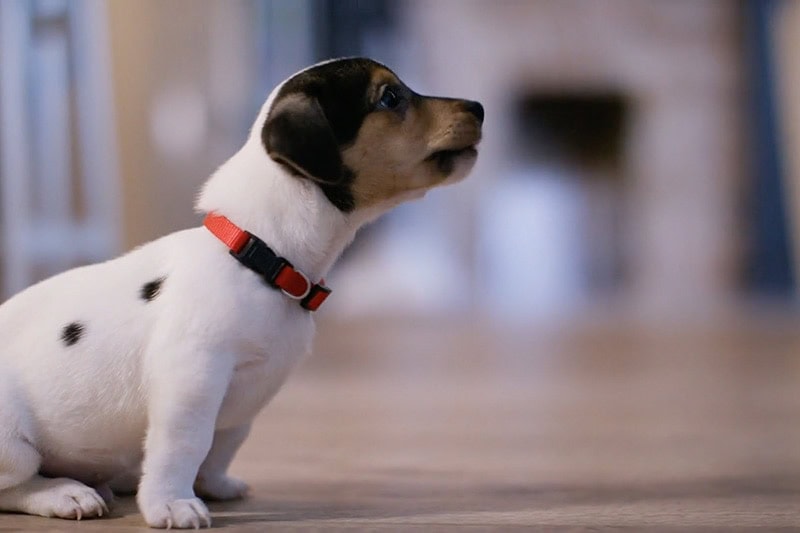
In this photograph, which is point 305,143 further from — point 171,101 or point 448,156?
point 171,101

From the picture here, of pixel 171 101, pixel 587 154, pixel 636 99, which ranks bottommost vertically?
pixel 587 154

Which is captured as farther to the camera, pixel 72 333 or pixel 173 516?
pixel 72 333

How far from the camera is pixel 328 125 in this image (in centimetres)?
141

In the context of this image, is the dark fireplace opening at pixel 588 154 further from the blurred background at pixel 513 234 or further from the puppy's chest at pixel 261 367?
the puppy's chest at pixel 261 367

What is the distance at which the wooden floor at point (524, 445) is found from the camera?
1443 mm

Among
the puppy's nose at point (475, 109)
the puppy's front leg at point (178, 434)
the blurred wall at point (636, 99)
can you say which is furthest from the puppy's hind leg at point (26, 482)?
the blurred wall at point (636, 99)

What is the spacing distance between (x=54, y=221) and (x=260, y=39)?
3.28 meters

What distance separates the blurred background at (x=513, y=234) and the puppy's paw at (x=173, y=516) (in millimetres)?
182

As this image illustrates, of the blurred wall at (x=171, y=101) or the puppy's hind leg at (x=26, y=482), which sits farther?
the blurred wall at (x=171, y=101)

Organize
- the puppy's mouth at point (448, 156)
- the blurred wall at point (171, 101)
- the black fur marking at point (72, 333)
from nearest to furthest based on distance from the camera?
the black fur marking at point (72, 333), the puppy's mouth at point (448, 156), the blurred wall at point (171, 101)

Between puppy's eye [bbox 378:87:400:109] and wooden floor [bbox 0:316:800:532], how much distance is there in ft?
1.79

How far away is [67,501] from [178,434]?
0.19 metres

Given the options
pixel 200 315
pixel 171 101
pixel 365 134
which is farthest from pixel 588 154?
pixel 200 315

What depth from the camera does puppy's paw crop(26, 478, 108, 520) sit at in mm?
1380
